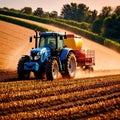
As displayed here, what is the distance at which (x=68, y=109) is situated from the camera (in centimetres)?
994

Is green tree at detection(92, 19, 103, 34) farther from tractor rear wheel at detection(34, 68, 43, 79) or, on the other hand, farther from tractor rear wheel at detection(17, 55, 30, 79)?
tractor rear wheel at detection(17, 55, 30, 79)

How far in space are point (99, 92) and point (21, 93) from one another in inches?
103

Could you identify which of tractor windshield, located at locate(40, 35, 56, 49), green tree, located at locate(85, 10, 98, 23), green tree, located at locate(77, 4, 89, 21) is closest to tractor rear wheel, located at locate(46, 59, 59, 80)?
tractor windshield, located at locate(40, 35, 56, 49)


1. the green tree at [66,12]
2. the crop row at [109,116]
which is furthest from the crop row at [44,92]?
the green tree at [66,12]

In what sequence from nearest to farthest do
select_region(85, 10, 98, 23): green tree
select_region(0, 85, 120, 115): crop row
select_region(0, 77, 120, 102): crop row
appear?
1. select_region(0, 85, 120, 115): crop row
2. select_region(0, 77, 120, 102): crop row
3. select_region(85, 10, 98, 23): green tree

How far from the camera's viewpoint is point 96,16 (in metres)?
101

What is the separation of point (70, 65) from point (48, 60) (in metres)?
2.63

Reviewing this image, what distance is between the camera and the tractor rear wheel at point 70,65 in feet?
59.9

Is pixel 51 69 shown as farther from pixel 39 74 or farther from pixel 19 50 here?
pixel 19 50

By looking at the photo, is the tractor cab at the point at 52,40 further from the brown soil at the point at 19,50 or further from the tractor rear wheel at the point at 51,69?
the brown soil at the point at 19,50

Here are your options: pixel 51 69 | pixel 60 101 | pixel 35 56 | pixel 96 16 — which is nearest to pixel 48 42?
pixel 35 56

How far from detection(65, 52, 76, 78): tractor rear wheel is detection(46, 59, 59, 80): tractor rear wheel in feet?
3.61

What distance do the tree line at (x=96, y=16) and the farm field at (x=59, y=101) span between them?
43097 millimetres

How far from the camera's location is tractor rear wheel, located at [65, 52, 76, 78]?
18266 millimetres
